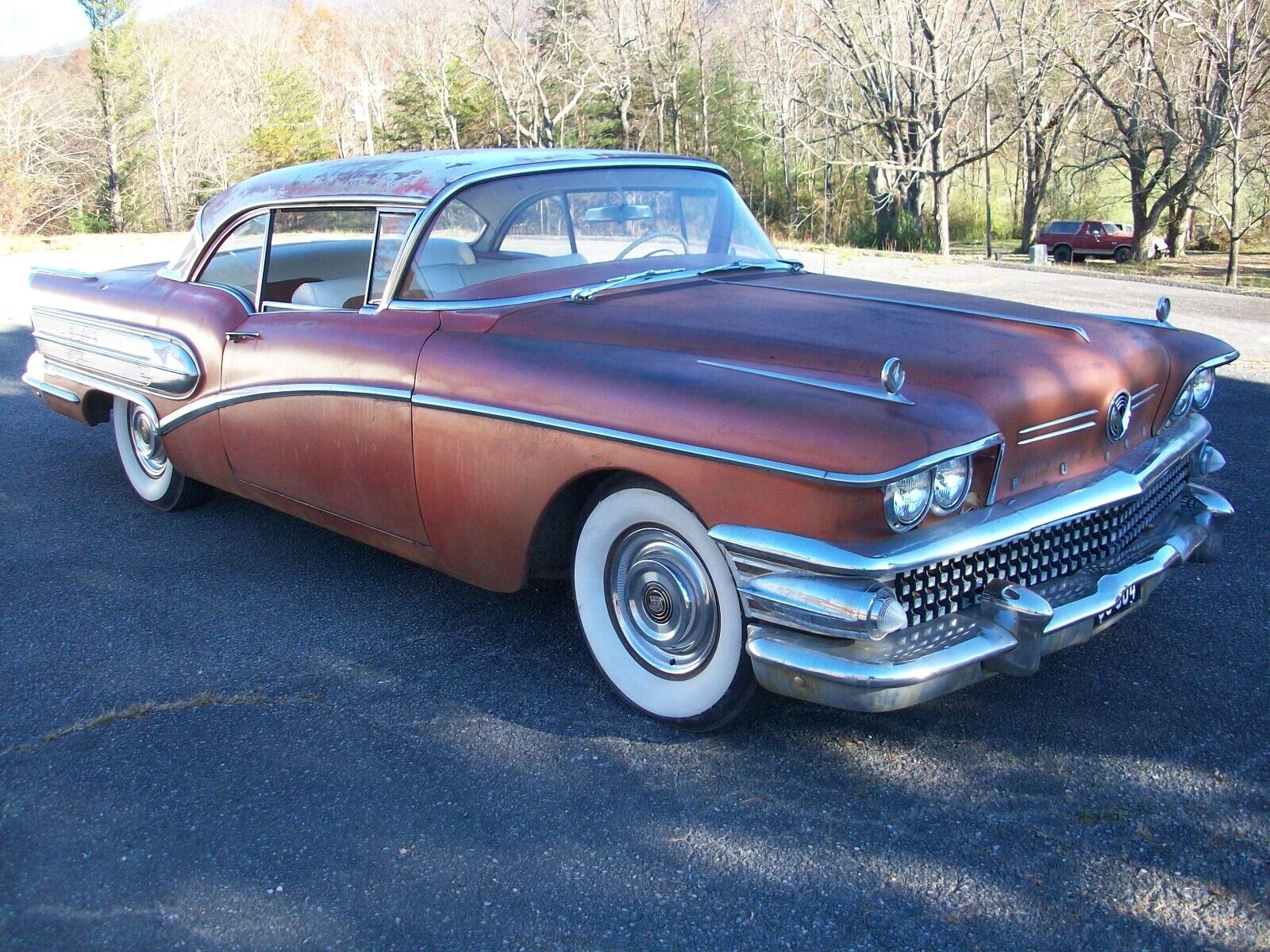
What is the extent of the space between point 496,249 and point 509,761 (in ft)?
5.97

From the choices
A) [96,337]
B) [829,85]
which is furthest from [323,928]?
[829,85]

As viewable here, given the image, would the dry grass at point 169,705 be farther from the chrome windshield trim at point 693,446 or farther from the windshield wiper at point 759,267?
the windshield wiper at point 759,267

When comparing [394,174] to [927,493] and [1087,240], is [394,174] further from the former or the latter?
[1087,240]

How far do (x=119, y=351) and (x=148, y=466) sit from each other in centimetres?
60

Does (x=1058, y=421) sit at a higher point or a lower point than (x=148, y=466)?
higher

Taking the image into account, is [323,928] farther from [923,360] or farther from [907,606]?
Result: [923,360]

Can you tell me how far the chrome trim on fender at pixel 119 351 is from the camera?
14.6 ft

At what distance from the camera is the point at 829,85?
37.8m

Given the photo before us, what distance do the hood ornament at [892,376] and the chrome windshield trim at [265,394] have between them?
157 cm

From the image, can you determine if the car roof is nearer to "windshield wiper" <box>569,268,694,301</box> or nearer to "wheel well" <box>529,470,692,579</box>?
"windshield wiper" <box>569,268,694,301</box>

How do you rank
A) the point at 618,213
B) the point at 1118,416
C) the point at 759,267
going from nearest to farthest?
the point at 1118,416, the point at 618,213, the point at 759,267

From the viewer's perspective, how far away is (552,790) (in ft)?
9.15

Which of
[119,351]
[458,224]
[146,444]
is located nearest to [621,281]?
[458,224]

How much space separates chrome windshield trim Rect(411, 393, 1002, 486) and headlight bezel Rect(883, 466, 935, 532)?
40 millimetres
